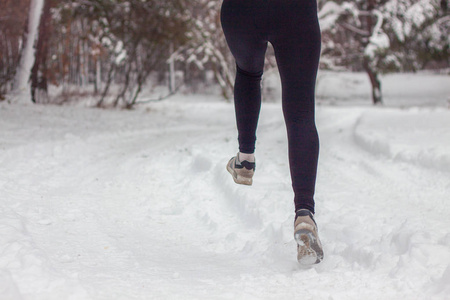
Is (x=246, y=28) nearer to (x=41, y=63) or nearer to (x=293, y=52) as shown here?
(x=293, y=52)

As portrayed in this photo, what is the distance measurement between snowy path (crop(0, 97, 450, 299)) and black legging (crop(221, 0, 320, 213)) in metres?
0.45

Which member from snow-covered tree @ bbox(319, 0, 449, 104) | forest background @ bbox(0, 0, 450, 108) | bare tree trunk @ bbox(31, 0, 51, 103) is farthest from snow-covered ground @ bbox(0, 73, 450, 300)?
snow-covered tree @ bbox(319, 0, 449, 104)

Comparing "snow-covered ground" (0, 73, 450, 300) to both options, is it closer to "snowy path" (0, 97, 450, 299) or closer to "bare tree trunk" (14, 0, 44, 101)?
"snowy path" (0, 97, 450, 299)

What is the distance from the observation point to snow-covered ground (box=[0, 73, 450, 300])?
1.94 m

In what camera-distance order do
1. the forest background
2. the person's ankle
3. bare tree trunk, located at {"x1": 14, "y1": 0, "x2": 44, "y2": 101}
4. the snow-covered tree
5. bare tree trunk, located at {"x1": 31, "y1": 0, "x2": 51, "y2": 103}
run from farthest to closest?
the snow-covered tree → the forest background → bare tree trunk, located at {"x1": 31, "y1": 0, "x2": 51, "y2": 103} → bare tree trunk, located at {"x1": 14, "y1": 0, "x2": 44, "y2": 101} → the person's ankle

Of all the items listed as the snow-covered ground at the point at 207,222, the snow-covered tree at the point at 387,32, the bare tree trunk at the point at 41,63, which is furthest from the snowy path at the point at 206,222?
the snow-covered tree at the point at 387,32

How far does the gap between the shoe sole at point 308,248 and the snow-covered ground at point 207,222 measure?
7 cm

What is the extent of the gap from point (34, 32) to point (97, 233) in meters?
10.0

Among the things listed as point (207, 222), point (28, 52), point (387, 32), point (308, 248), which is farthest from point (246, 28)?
point (387, 32)

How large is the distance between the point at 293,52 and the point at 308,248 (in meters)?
0.85

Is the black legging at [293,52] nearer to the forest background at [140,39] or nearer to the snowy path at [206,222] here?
the snowy path at [206,222]

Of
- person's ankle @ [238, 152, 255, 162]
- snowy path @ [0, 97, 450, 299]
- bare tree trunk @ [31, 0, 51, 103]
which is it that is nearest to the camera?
snowy path @ [0, 97, 450, 299]

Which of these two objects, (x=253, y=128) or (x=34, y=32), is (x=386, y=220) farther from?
(x=34, y=32)

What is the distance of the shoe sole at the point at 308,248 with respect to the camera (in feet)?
6.73
